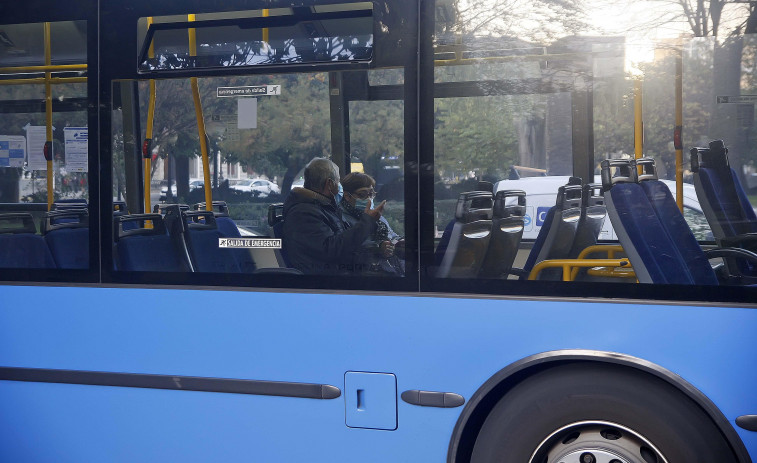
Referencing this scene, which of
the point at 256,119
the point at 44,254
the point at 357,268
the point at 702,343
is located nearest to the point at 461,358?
the point at 357,268

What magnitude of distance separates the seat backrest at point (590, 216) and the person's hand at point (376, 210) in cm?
82

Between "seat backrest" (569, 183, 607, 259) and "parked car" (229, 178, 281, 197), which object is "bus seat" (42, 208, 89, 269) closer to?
"parked car" (229, 178, 281, 197)

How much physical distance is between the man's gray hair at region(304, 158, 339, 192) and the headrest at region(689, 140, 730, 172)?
1.48 meters

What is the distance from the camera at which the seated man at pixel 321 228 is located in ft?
11.2

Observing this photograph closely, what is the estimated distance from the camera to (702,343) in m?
2.92

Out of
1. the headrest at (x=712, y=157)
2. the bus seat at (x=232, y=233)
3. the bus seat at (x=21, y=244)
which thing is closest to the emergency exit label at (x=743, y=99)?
the headrest at (x=712, y=157)

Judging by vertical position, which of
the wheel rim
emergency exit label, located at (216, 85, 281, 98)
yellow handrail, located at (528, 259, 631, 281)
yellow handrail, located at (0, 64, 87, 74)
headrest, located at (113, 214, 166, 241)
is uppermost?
yellow handrail, located at (0, 64, 87, 74)

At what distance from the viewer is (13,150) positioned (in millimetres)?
3807

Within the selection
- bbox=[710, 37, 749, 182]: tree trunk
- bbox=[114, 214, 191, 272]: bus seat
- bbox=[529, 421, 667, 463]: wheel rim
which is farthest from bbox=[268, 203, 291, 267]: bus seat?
bbox=[710, 37, 749, 182]: tree trunk

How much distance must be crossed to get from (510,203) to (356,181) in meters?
0.67

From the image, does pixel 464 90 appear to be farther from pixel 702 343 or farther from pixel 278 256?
pixel 702 343

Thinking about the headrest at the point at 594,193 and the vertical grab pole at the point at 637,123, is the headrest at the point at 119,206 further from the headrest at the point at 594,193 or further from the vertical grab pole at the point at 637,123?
the vertical grab pole at the point at 637,123

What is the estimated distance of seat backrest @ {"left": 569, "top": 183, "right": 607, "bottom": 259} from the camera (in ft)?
10.8

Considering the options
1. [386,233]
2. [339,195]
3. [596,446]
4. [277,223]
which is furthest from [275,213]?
[596,446]
